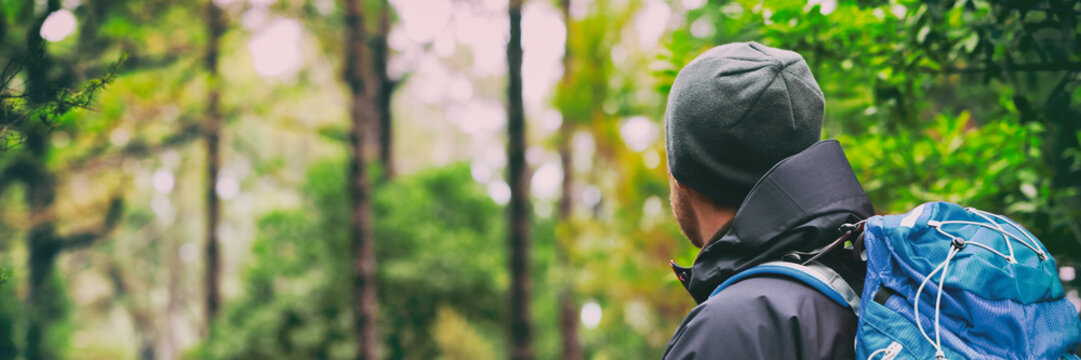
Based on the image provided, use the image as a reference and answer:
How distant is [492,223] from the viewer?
16.3 m

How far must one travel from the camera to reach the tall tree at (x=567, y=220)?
38.6ft

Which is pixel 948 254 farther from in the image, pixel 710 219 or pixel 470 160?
pixel 470 160

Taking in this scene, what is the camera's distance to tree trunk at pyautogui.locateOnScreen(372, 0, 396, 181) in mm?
18656

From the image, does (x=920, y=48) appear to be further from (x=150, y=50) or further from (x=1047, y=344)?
(x=150, y=50)

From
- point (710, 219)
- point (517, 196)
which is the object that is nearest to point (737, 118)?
point (710, 219)

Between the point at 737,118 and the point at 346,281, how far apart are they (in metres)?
13.9

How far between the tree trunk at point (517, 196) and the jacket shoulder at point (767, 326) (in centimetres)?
908

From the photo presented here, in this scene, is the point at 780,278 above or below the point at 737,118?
below

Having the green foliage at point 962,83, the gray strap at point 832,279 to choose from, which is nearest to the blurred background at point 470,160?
the green foliage at point 962,83

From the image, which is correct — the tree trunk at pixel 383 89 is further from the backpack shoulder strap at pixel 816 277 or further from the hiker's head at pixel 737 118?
the backpack shoulder strap at pixel 816 277

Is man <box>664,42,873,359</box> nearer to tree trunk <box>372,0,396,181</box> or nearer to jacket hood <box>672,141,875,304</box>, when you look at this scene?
jacket hood <box>672,141,875,304</box>

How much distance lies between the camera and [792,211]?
1.45 meters

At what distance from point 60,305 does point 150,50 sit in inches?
376

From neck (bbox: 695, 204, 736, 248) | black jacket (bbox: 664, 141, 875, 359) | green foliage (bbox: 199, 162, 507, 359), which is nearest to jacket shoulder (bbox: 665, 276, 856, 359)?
black jacket (bbox: 664, 141, 875, 359)
